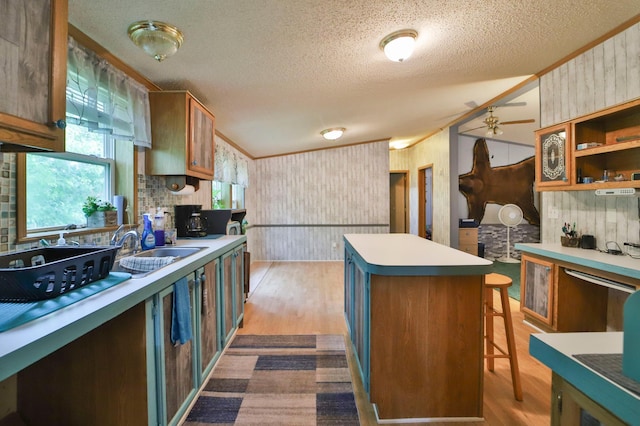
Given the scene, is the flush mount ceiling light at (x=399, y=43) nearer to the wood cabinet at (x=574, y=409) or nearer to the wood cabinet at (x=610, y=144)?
the wood cabinet at (x=610, y=144)

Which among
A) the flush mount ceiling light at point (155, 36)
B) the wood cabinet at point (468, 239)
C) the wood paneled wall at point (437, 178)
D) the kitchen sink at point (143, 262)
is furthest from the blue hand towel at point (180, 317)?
the wood cabinet at point (468, 239)

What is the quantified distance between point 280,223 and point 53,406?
4.92 metres

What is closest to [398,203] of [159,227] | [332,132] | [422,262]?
[332,132]

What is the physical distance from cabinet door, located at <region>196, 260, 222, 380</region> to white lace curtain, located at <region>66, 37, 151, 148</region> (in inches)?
41.5

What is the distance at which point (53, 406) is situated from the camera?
49.0 inches

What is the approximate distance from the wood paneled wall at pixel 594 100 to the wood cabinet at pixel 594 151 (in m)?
0.16

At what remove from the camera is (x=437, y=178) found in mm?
5680

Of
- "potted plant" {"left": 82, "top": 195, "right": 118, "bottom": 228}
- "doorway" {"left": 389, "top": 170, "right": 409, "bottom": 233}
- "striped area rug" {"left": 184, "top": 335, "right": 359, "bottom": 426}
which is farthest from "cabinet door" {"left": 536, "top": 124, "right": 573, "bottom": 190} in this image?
"doorway" {"left": 389, "top": 170, "right": 409, "bottom": 233}

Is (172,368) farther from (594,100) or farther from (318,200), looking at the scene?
(318,200)

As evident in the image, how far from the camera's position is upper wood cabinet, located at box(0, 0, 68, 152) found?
2.97ft

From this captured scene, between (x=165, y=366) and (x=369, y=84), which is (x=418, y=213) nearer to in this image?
(x=369, y=84)

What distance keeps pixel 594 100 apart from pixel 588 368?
2846 millimetres

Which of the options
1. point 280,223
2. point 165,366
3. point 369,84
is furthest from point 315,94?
point 280,223

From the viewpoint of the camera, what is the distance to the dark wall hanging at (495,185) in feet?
19.0
